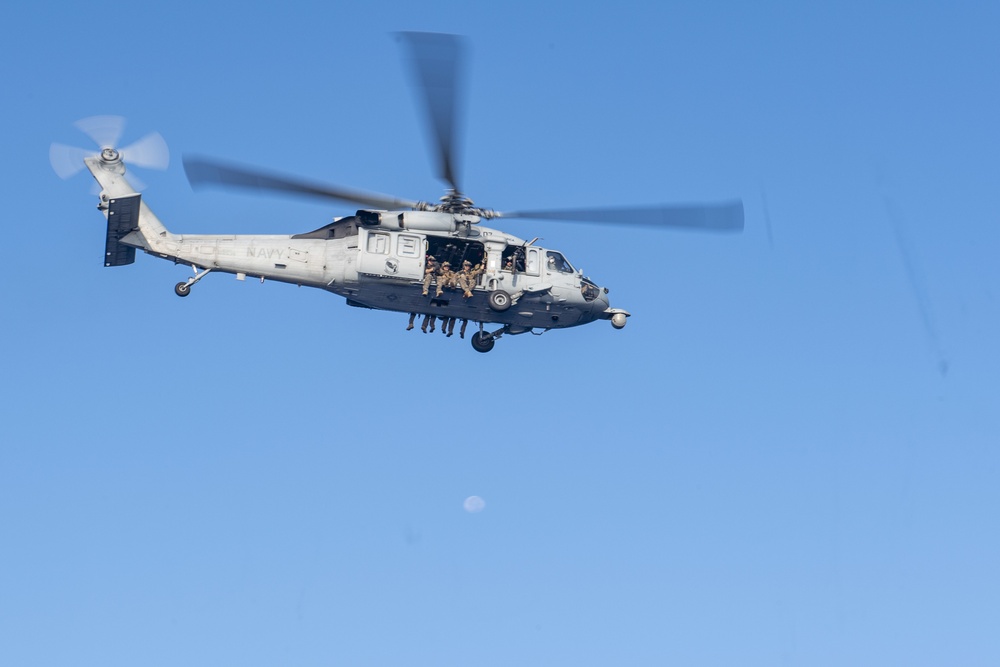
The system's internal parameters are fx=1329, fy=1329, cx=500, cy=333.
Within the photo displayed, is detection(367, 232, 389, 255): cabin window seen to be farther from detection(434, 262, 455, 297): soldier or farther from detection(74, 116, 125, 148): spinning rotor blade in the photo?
detection(74, 116, 125, 148): spinning rotor blade

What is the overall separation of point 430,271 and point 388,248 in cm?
→ 158

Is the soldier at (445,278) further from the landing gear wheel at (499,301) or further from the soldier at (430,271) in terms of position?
the landing gear wheel at (499,301)

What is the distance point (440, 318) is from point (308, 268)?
477 cm

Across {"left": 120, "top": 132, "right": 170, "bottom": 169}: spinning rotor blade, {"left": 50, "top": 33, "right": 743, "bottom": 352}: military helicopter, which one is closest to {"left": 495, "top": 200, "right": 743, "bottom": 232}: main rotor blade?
{"left": 50, "top": 33, "right": 743, "bottom": 352}: military helicopter

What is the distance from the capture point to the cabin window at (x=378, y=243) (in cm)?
4388

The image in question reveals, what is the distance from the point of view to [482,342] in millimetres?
46656

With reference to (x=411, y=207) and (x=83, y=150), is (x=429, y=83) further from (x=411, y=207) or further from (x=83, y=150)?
(x=83, y=150)

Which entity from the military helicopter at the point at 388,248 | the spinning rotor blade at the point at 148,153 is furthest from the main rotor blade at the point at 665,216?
the spinning rotor blade at the point at 148,153

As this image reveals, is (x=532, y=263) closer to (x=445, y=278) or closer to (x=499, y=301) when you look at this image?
(x=499, y=301)

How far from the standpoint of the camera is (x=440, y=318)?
45188 millimetres

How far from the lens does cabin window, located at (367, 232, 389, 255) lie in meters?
43.9

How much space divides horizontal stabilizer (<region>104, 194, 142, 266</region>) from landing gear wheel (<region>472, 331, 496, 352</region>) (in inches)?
471

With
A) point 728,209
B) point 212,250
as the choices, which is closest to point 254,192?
point 212,250

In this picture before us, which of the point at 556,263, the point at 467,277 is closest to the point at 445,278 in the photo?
the point at 467,277
